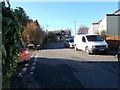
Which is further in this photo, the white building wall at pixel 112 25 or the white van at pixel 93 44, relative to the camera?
the white building wall at pixel 112 25

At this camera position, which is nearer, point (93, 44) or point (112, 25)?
point (93, 44)

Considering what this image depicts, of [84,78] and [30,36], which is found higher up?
[30,36]

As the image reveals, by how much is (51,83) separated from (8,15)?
3892 millimetres

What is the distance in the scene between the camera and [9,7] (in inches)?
118

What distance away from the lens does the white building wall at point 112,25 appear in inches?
1693

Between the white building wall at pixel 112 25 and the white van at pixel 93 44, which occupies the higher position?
the white building wall at pixel 112 25

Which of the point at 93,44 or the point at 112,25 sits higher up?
the point at 112,25

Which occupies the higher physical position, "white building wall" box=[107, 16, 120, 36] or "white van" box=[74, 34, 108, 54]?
"white building wall" box=[107, 16, 120, 36]

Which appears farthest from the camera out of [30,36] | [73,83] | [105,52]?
[30,36]

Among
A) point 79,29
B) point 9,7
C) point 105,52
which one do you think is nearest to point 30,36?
point 105,52

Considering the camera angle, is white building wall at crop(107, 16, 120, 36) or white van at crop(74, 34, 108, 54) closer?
white van at crop(74, 34, 108, 54)

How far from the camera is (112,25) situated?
143ft

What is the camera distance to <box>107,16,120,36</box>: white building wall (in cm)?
4300

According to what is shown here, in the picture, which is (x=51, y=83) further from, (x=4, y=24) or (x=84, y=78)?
(x=4, y=24)
